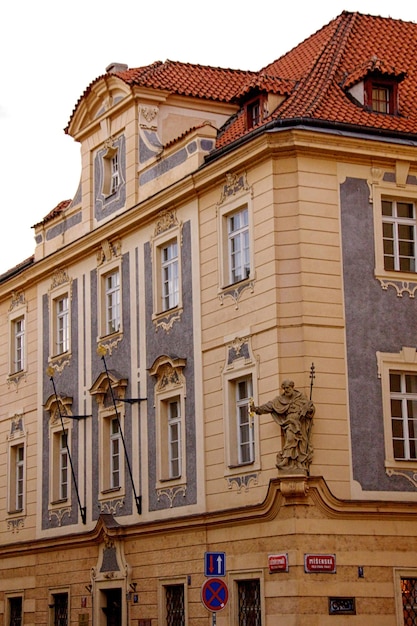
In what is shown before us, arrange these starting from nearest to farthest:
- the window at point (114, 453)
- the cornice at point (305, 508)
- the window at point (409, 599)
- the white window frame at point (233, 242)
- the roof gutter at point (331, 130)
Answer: the cornice at point (305, 508), the window at point (409, 599), the roof gutter at point (331, 130), the white window frame at point (233, 242), the window at point (114, 453)

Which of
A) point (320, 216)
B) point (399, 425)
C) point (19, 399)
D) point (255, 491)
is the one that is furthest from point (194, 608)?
point (19, 399)

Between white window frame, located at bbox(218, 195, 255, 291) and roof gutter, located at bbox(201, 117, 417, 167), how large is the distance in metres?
1.38

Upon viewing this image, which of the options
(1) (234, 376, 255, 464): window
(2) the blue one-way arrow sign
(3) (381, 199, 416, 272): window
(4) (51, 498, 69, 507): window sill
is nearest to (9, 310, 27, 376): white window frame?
(4) (51, 498, 69, 507): window sill

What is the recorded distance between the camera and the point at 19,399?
44094 millimetres

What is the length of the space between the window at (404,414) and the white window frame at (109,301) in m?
9.54

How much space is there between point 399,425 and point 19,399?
1627cm

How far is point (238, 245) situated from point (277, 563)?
767 centimetres

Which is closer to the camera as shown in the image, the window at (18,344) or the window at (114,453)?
the window at (114,453)

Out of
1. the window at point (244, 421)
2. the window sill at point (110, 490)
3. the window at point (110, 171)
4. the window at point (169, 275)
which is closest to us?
the window at point (244, 421)

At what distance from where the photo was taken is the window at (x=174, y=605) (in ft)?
111

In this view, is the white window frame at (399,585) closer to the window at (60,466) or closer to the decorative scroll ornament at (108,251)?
the decorative scroll ornament at (108,251)

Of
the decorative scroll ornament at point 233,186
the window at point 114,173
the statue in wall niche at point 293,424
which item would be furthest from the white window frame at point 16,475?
the statue in wall niche at point 293,424

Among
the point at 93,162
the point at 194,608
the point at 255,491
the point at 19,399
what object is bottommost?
the point at 194,608

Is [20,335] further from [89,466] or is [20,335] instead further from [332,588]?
[332,588]
